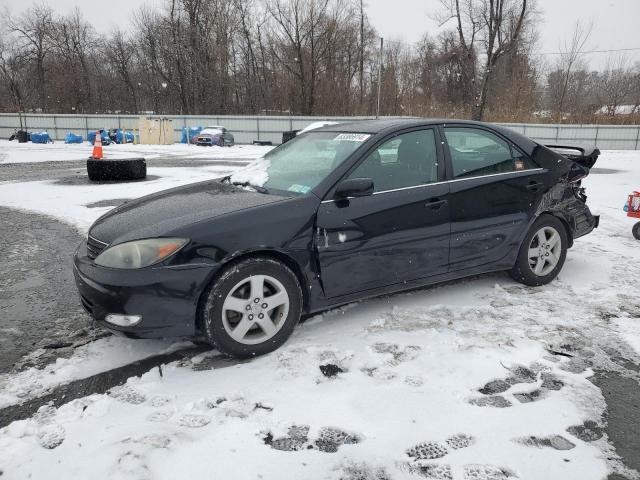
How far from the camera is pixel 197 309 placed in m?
2.96

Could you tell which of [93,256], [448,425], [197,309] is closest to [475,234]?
[448,425]

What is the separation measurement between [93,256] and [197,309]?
2.76ft

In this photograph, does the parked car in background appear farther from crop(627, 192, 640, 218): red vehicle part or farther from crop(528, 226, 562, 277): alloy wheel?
crop(528, 226, 562, 277): alloy wheel

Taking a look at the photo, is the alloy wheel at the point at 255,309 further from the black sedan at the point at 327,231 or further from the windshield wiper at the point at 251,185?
the windshield wiper at the point at 251,185

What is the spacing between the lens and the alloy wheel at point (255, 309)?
3.00 meters

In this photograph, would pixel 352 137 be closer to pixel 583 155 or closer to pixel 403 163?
pixel 403 163

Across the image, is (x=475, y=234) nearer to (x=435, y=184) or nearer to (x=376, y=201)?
(x=435, y=184)

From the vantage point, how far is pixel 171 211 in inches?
131

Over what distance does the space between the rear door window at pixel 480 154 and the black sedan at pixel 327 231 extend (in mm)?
11

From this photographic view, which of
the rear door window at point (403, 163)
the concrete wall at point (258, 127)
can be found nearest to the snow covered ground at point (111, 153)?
the concrete wall at point (258, 127)

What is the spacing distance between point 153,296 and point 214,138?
2507 centimetres

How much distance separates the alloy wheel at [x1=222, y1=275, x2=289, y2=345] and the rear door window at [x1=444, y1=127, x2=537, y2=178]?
5.87 ft

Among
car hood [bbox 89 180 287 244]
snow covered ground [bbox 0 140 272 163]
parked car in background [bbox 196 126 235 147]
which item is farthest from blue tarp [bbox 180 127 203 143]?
car hood [bbox 89 180 287 244]

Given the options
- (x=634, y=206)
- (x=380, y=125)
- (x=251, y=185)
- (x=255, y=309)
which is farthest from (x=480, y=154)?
(x=634, y=206)
